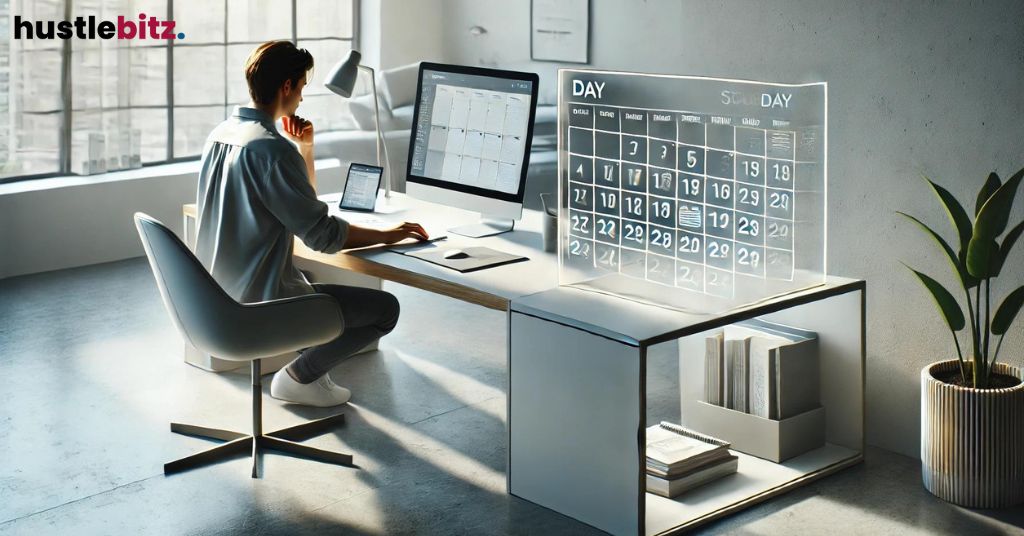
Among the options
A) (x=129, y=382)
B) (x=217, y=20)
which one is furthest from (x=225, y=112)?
(x=129, y=382)

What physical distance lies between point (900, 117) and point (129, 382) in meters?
2.80

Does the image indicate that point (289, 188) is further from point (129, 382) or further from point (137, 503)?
point (129, 382)

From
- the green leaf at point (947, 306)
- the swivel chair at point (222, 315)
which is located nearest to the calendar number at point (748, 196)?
the green leaf at point (947, 306)

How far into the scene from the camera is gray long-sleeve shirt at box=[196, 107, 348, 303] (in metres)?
3.26

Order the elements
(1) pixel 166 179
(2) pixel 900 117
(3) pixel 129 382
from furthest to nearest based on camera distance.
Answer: (1) pixel 166 179 → (3) pixel 129 382 → (2) pixel 900 117

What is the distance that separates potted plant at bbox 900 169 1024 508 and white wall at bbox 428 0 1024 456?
0.18 metres

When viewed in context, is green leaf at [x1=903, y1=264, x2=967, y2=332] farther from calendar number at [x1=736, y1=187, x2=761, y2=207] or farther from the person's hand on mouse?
the person's hand on mouse

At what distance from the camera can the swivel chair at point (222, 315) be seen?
310 cm

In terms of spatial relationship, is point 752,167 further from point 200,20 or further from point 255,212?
point 200,20

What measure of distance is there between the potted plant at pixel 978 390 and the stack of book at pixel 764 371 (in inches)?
14.3

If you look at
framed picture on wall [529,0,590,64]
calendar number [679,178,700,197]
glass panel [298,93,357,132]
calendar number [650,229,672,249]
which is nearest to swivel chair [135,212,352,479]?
calendar number [650,229,672,249]

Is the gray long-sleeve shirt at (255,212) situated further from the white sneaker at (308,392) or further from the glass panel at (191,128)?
the glass panel at (191,128)

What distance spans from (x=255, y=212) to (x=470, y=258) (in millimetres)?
651

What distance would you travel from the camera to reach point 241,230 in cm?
332
